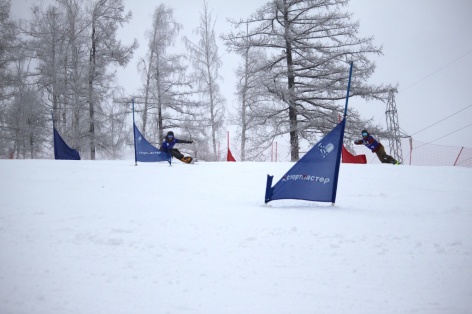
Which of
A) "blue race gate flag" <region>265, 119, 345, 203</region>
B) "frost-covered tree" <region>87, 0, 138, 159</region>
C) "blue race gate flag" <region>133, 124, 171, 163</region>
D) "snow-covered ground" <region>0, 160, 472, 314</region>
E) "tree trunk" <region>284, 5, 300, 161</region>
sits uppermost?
"frost-covered tree" <region>87, 0, 138, 159</region>

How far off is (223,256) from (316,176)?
2.51 meters

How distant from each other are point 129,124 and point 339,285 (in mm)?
20054

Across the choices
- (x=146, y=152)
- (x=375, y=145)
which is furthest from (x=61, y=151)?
(x=375, y=145)

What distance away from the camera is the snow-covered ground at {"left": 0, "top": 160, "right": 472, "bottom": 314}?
183 centimetres

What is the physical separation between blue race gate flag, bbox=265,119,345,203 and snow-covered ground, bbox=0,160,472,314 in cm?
23

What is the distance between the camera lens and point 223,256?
7.95 feet

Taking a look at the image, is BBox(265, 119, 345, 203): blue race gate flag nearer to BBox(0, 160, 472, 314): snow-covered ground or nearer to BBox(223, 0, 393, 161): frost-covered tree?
BBox(0, 160, 472, 314): snow-covered ground

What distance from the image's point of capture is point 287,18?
14.2 meters

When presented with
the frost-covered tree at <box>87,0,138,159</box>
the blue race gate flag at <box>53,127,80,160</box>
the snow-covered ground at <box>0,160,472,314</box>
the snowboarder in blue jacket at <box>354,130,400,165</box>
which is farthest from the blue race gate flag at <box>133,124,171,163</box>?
the frost-covered tree at <box>87,0,138,159</box>

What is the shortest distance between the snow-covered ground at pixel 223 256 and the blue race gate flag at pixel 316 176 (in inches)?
8.9

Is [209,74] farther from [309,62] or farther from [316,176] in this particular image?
[316,176]

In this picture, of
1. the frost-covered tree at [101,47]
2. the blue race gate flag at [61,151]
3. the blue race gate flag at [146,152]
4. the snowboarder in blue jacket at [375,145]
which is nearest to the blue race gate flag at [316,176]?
the blue race gate flag at [146,152]

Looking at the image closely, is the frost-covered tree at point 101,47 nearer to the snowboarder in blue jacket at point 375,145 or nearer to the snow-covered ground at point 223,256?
the snowboarder in blue jacket at point 375,145

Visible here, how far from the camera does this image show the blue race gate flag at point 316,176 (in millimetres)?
4520
